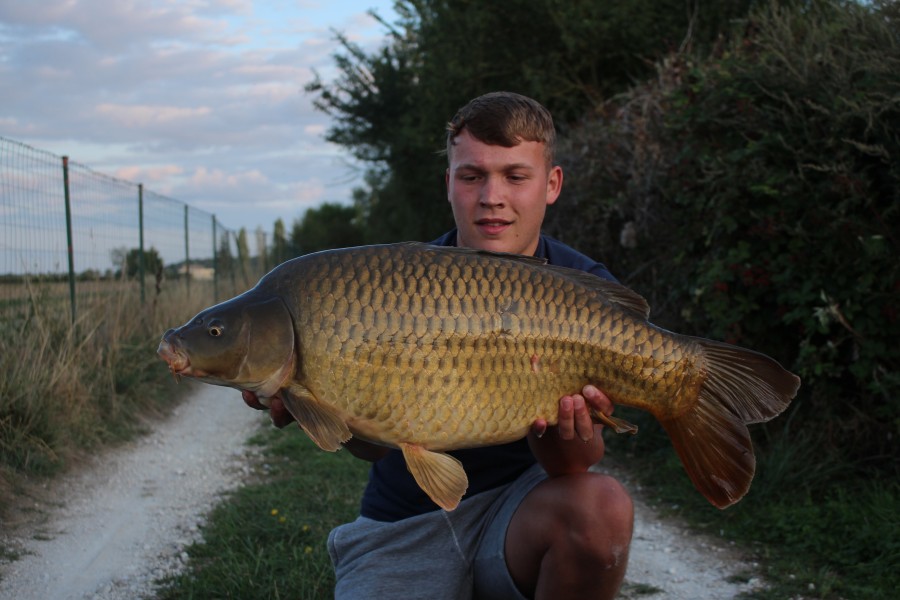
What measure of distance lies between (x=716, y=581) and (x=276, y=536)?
1555mm

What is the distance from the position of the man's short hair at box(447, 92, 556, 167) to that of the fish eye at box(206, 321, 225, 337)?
0.91 m

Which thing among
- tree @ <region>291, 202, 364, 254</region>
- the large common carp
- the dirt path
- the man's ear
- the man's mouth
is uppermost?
tree @ <region>291, 202, 364, 254</region>

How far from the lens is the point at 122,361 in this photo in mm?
6062

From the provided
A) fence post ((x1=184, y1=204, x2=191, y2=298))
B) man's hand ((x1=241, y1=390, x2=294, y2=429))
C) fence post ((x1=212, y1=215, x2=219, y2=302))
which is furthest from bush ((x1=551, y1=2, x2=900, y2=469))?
fence post ((x1=212, y1=215, x2=219, y2=302))

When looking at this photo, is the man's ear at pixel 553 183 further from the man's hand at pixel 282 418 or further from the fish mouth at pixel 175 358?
the fish mouth at pixel 175 358

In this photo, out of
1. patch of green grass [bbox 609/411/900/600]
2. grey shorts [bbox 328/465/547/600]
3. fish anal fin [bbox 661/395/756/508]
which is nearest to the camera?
fish anal fin [bbox 661/395/756/508]

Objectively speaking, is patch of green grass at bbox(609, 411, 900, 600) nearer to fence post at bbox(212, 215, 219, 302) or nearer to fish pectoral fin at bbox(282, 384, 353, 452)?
fish pectoral fin at bbox(282, 384, 353, 452)

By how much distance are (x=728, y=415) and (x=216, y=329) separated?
1064mm

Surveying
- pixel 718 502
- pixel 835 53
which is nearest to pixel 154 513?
pixel 718 502

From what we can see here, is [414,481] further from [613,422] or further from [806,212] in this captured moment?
[806,212]

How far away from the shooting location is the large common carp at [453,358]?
1751mm

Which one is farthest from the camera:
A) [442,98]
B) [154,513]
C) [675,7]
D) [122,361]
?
[442,98]

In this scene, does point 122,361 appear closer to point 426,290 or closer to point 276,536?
point 276,536

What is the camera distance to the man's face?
2352 millimetres
